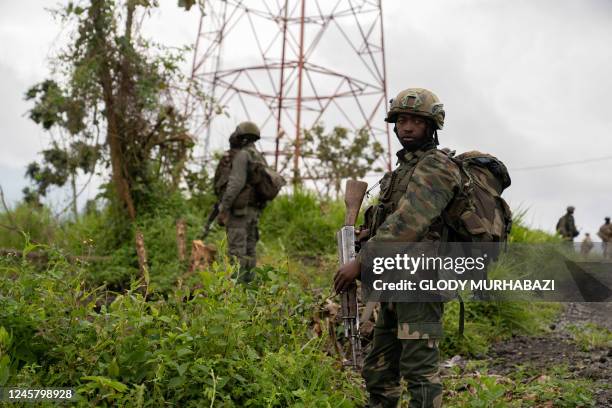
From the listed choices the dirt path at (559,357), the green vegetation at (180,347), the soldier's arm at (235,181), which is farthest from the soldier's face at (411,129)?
the soldier's arm at (235,181)

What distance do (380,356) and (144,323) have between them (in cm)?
131

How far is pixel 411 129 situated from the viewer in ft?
12.8

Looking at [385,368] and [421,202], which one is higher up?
[421,202]

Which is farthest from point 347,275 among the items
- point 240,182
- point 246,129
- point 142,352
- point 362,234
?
point 246,129

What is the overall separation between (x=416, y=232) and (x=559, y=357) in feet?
11.8

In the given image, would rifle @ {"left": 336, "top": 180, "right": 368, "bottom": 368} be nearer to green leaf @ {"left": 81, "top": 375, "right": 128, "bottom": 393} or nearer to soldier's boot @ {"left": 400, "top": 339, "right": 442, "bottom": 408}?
soldier's boot @ {"left": 400, "top": 339, "right": 442, "bottom": 408}

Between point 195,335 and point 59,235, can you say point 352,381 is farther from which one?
point 59,235

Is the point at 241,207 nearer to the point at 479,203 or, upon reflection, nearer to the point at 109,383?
the point at 479,203

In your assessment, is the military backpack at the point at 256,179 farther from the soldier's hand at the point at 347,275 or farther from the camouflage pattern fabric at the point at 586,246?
the camouflage pattern fabric at the point at 586,246

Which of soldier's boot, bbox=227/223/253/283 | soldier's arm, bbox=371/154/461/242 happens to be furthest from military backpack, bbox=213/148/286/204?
soldier's arm, bbox=371/154/461/242

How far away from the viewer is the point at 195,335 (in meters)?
3.95

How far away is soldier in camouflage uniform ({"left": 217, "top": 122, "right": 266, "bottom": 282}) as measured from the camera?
773cm

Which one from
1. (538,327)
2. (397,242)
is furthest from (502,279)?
(397,242)

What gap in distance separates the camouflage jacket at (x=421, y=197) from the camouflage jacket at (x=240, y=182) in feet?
13.3
